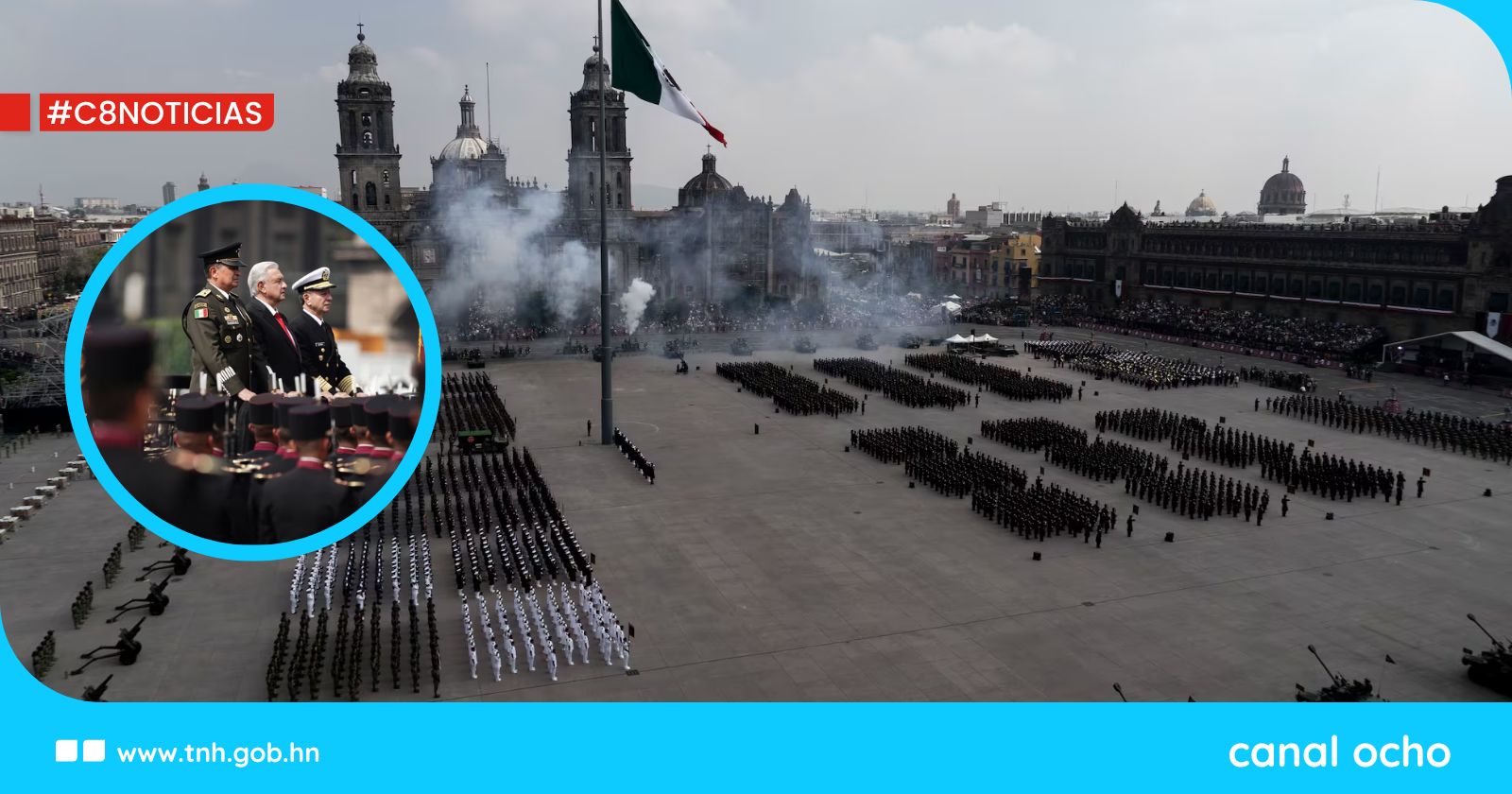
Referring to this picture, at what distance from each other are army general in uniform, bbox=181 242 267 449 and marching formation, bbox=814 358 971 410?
3305cm

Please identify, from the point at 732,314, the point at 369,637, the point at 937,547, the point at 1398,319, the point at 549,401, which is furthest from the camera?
the point at 732,314

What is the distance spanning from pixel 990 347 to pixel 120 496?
52.2 metres

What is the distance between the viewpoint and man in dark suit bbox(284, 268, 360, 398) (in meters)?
12.1

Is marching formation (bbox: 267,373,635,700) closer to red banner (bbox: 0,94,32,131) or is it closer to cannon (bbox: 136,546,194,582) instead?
cannon (bbox: 136,546,194,582)

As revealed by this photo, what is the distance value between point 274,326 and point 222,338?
58 centimetres

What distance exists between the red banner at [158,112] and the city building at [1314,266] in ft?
197

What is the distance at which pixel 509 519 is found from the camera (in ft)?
83.0

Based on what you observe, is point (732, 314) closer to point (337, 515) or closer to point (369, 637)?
point (369, 637)

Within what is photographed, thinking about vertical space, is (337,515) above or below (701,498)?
above

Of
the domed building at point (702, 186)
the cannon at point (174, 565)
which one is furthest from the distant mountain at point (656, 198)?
the cannon at point (174, 565)

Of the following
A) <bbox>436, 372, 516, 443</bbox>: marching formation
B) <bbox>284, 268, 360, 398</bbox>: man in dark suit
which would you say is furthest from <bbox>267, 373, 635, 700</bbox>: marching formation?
<bbox>436, 372, 516, 443</bbox>: marching formation

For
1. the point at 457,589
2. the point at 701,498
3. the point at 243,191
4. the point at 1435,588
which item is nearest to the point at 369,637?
the point at 457,589

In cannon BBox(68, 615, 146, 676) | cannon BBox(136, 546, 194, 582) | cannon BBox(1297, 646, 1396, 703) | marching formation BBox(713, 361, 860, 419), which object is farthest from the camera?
marching formation BBox(713, 361, 860, 419)

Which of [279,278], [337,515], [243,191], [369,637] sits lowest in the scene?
[369,637]
